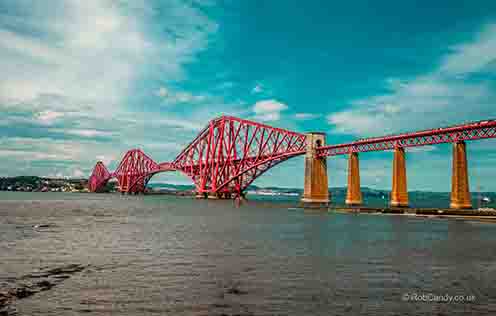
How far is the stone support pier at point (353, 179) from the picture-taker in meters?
81.2

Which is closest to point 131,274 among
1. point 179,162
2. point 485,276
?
point 485,276

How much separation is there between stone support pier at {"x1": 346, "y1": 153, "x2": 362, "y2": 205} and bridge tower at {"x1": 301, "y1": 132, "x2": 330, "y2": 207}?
10.6 meters

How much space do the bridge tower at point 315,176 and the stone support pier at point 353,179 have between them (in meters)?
10.6

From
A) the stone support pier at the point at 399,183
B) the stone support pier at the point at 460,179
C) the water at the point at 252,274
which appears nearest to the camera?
the water at the point at 252,274

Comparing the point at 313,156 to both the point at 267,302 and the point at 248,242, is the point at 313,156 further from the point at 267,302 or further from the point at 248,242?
the point at 267,302

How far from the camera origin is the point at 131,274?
16.9 m

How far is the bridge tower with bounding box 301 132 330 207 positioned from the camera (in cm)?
9388

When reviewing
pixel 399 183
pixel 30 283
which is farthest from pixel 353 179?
pixel 30 283

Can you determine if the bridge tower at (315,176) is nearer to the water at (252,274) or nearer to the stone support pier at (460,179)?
the stone support pier at (460,179)

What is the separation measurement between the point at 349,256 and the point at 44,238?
20445mm

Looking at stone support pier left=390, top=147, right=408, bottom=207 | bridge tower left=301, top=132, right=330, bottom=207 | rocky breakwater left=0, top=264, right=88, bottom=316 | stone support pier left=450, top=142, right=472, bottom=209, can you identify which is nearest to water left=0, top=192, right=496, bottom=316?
rocky breakwater left=0, top=264, right=88, bottom=316

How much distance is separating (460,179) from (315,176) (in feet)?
142

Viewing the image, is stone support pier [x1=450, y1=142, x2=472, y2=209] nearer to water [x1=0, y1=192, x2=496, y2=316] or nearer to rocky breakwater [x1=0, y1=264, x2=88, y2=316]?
water [x1=0, y1=192, x2=496, y2=316]

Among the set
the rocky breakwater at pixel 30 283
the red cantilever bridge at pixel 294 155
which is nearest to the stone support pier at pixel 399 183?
the red cantilever bridge at pixel 294 155
